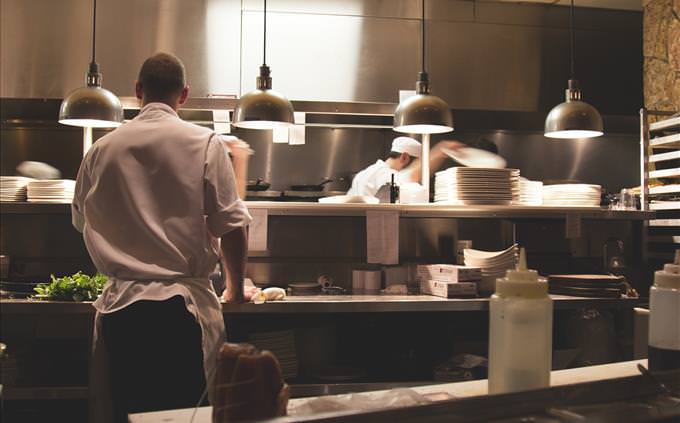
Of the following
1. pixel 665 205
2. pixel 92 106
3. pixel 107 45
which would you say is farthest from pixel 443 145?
pixel 92 106

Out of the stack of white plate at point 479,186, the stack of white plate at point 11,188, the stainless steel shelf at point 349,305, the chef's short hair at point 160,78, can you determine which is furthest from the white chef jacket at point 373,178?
the chef's short hair at point 160,78

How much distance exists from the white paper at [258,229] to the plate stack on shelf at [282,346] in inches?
24.5

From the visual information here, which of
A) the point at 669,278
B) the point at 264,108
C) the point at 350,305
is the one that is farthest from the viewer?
the point at 264,108

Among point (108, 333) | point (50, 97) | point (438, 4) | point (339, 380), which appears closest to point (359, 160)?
point (438, 4)

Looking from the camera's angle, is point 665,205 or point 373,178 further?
point 373,178

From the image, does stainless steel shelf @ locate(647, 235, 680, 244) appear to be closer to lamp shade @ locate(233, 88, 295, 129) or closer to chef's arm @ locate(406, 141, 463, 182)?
chef's arm @ locate(406, 141, 463, 182)

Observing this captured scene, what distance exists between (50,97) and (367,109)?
263cm

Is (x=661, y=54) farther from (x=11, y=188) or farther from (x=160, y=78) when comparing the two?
(x=11, y=188)

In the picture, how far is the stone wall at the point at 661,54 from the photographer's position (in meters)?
5.43

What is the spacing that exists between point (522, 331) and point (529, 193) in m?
3.45

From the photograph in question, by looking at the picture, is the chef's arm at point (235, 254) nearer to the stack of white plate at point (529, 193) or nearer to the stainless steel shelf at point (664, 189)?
the stack of white plate at point (529, 193)

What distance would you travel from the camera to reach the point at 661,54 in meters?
5.70

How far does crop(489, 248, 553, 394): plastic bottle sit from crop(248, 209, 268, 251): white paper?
114 inches

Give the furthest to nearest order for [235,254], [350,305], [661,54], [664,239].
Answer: [661,54] < [664,239] < [350,305] < [235,254]
